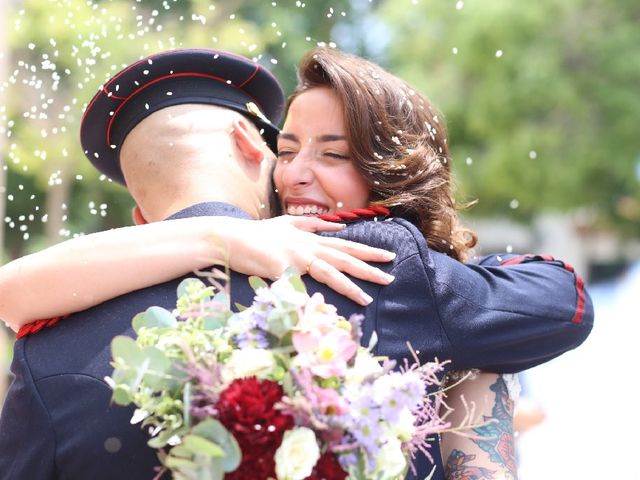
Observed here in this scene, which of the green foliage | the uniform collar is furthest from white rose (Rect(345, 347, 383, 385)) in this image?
the green foliage

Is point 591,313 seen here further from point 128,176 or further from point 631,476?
point 631,476

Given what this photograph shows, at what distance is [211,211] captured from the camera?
2674 millimetres

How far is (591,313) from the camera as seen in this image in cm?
287

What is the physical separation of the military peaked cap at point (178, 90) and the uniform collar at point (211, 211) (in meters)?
0.37

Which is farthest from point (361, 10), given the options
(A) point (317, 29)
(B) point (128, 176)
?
(B) point (128, 176)

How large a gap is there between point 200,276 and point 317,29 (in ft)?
46.5

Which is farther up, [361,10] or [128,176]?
[128,176]

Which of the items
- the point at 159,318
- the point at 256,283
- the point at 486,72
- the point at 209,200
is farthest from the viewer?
the point at 486,72

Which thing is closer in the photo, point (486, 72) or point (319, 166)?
point (319, 166)

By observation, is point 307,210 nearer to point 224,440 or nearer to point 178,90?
point 178,90

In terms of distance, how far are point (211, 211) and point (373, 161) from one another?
0.48 meters

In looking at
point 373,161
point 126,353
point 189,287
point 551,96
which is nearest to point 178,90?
point 373,161

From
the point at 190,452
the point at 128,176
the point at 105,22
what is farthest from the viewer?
the point at 105,22

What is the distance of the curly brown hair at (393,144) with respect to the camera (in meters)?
2.88
